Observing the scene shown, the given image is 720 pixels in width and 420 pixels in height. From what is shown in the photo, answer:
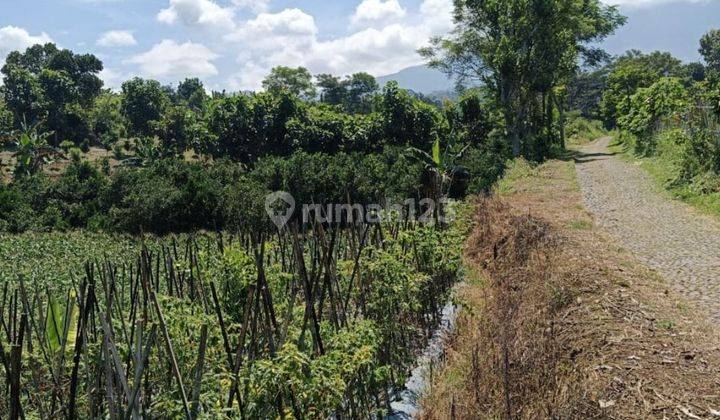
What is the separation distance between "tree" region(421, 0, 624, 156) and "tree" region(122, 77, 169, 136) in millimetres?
22515

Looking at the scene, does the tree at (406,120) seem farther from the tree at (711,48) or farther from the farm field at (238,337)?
the tree at (711,48)

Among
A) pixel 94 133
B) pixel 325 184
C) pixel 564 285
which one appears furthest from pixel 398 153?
pixel 94 133

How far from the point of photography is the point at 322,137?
21.1 meters

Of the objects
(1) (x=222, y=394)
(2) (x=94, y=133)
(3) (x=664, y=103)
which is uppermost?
(2) (x=94, y=133)

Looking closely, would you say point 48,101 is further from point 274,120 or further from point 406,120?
point 406,120

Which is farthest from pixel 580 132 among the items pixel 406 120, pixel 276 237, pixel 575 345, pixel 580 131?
pixel 575 345

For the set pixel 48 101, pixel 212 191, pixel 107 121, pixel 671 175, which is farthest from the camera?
pixel 107 121

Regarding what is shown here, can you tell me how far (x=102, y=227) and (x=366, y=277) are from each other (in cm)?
1524

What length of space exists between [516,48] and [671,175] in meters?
10.0

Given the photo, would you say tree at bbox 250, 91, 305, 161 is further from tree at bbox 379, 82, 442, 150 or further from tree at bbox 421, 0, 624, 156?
tree at bbox 421, 0, 624, 156

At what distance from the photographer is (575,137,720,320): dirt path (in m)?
5.97

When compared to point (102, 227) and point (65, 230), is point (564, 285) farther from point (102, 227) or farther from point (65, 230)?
point (65, 230)

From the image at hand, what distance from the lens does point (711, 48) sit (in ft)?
177

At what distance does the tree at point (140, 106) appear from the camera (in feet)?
124
